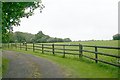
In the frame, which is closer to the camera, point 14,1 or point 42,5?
point 14,1

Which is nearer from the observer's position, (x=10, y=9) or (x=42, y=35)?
(x=10, y=9)

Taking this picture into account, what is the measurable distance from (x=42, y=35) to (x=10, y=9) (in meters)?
77.0

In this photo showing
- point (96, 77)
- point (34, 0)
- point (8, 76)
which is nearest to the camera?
point (96, 77)

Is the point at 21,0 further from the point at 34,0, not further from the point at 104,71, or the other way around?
the point at 104,71

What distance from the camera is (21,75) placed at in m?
16.1

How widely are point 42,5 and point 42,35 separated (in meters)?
73.5

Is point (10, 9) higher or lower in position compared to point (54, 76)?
higher

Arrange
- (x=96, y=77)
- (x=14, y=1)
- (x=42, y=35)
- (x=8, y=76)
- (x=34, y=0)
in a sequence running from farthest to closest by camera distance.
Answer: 1. (x=42, y=35)
2. (x=34, y=0)
3. (x=14, y=1)
4. (x=8, y=76)
5. (x=96, y=77)

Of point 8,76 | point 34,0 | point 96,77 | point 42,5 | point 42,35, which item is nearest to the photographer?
point 96,77

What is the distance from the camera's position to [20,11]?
81.5 feet

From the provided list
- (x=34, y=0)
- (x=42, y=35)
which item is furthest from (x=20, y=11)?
(x=42, y=35)

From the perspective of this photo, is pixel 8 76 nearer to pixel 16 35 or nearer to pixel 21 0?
pixel 21 0

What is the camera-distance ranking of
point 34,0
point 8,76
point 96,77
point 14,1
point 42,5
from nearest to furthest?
1. point 96,77
2. point 8,76
3. point 14,1
4. point 34,0
5. point 42,5

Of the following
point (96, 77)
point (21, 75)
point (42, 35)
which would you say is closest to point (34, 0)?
point (21, 75)
